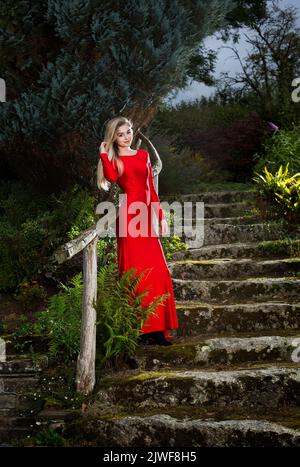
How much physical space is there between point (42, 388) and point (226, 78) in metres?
12.4

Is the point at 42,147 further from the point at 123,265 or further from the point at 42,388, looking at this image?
the point at 42,388

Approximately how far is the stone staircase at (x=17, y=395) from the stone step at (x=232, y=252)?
7.62 feet

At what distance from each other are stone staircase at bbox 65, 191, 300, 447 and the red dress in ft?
0.83

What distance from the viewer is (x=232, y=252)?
6449 millimetres

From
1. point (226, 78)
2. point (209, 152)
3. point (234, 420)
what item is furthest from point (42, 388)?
point (226, 78)

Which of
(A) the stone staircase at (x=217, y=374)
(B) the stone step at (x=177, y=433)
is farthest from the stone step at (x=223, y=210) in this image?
(B) the stone step at (x=177, y=433)

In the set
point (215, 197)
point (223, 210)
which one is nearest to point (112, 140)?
point (223, 210)

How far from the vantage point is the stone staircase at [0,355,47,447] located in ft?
13.6

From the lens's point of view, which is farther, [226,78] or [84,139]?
[226,78]

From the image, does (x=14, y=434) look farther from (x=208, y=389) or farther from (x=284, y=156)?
(x=284, y=156)

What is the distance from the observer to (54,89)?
6457mm

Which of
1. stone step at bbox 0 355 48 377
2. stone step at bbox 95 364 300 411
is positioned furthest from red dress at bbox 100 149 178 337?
stone step at bbox 0 355 48 377

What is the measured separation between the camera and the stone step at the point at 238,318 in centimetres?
495
